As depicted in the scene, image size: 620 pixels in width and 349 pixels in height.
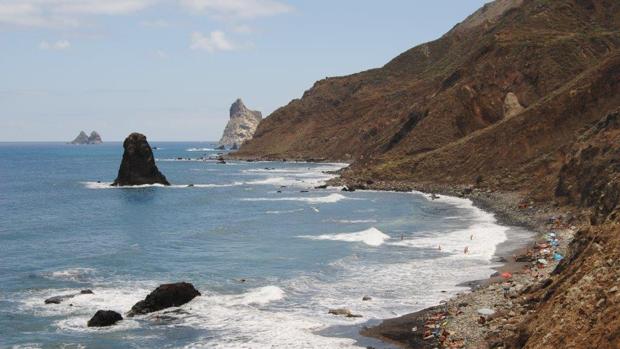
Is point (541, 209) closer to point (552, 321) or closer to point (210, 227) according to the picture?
point (210, 227)

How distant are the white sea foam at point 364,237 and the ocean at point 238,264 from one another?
0.84 feet

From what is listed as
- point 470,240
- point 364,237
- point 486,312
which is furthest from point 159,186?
point 486,312

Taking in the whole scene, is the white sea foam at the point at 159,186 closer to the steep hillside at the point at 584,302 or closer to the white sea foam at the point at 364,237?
the white sea foam at the point at 364,237

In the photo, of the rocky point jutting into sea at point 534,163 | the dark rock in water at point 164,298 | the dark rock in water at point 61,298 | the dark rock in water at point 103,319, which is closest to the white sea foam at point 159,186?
the rocky point jutting into sea at point 534,163

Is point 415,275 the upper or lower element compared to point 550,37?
lower

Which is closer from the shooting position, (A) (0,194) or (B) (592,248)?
(B) (592,248)

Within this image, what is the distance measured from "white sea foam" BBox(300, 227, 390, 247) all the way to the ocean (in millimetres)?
256

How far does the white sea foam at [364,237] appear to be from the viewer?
5316cm

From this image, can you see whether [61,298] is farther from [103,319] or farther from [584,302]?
[584,302]

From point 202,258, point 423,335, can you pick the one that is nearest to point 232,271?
point 202,258

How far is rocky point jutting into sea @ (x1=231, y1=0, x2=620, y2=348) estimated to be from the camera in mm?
19031

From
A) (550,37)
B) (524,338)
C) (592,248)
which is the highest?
(550,37)

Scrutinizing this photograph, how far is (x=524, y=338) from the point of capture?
19.5m

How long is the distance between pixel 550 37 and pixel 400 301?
95.7m
